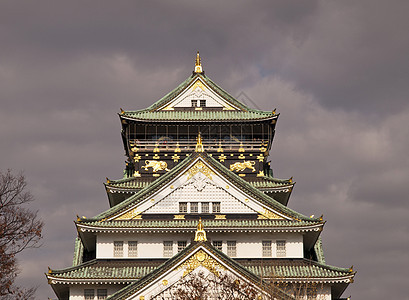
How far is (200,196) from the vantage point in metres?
58.2

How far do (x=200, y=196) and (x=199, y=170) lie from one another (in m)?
1.95

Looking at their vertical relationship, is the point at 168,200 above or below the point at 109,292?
above

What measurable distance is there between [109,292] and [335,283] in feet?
50.5

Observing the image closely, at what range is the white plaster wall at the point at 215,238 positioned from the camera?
2229 inches

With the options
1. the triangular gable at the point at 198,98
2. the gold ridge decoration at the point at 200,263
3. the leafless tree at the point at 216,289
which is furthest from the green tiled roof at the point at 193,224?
the triangular gable at the point at 198,98

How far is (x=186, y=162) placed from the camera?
192ft

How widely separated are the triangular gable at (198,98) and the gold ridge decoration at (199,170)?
12.2m

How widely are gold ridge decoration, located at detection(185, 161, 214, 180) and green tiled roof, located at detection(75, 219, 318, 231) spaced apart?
3549mm

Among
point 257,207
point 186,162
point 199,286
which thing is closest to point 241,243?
point 257,207

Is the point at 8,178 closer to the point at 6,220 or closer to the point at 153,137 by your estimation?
the point at 6,220

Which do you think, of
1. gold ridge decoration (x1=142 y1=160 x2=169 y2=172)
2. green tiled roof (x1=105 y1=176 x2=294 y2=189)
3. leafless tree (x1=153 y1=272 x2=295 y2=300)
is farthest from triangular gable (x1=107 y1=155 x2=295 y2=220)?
leafless tree (x1=153 y1=272 x2=295 y2=300)

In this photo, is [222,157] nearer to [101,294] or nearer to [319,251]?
[319,251]

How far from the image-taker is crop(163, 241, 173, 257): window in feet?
186

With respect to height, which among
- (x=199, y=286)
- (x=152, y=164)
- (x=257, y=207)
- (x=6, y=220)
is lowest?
(x=199, y=286)
